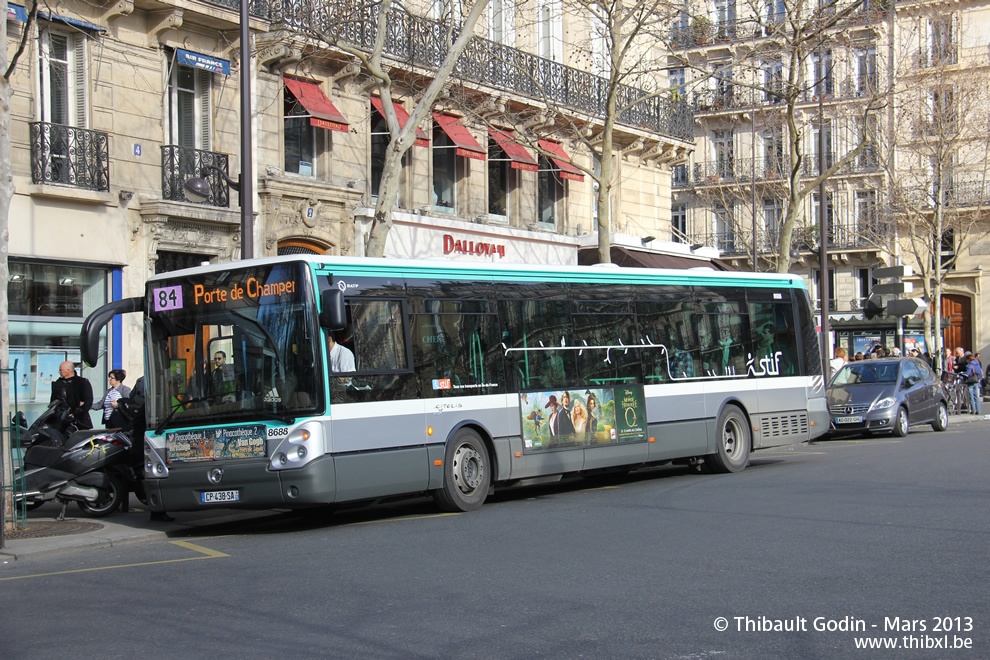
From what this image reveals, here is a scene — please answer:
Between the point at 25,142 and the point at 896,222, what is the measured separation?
115ft

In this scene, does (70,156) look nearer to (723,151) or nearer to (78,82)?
(78,82)

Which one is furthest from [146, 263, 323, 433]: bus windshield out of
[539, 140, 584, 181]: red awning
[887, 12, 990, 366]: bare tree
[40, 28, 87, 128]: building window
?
[887, 12, 990, 366]: bare tree

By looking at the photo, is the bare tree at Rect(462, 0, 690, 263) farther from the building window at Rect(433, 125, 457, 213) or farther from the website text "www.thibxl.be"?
the website text "www.thibxl.be"

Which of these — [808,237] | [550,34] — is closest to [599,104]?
[550,34]

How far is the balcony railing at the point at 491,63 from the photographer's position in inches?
→ 833

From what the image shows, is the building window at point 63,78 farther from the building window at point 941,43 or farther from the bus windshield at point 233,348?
the building window at point 941,43

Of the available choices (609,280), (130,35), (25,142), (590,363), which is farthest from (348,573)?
(130,35)

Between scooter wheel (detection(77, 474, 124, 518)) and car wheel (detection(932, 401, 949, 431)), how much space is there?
17.5 m

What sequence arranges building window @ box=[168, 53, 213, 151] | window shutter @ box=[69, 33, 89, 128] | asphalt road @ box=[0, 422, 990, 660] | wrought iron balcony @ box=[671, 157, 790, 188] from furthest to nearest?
wrought iron balcony @ box=[671, 157, 790, 188] → building window @ box=[168, 53, 213, 151] → window shutter @ box=[69, 33, 89, 128] → asphalt road @ box=[0, 422, 990, 660]

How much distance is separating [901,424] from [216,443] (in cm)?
1572

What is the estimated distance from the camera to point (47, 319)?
1836 cm

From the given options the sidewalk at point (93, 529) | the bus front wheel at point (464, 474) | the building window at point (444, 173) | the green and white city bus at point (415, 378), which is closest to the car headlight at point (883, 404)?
the green and white city bus at point (415, 378)

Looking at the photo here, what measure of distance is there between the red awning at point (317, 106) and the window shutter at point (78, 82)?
4.11 meters

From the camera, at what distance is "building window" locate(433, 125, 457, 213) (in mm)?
25750
